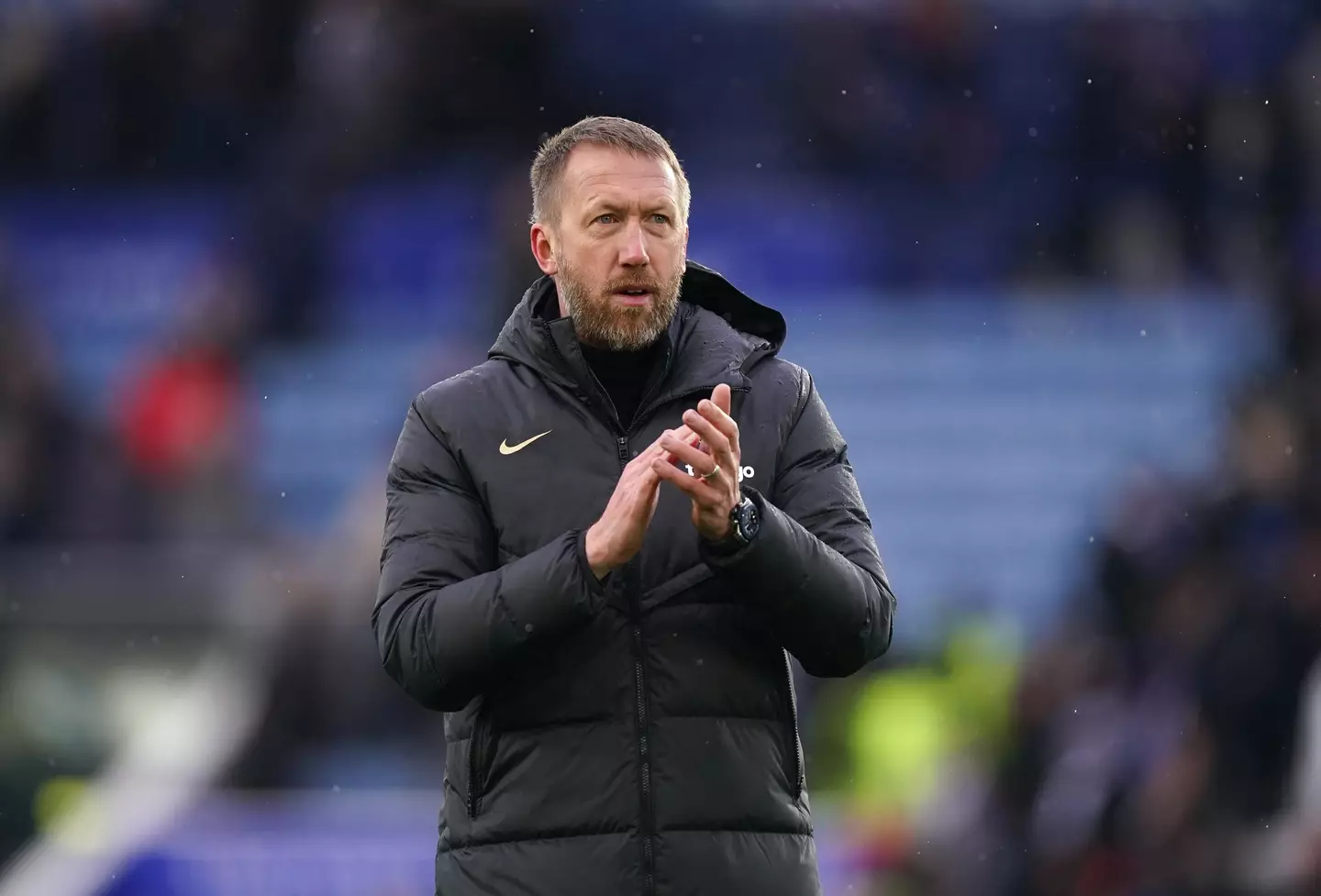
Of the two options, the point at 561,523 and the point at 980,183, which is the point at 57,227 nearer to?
the point at 980,183

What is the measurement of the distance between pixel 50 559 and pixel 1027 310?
481 centimetres

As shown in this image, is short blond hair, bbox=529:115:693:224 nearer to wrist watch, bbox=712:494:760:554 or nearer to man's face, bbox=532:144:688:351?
man's face, bbox=532:144:688:351

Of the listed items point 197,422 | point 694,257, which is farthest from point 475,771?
point 694,257

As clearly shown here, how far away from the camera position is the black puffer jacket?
241 cm

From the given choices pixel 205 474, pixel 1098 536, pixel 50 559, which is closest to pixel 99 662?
pixel 50 559

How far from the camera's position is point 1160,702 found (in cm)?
732

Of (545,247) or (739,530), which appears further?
(545,247)

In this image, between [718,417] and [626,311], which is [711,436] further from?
[626,311]

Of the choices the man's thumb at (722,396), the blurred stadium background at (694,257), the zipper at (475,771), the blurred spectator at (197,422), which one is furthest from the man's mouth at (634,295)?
the blurred spectator at (197,422)

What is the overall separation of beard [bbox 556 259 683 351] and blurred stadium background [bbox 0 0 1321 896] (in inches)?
185

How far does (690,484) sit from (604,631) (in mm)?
266

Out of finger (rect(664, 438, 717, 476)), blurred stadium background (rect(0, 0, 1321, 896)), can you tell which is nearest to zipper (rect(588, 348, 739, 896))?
finger (rect(664, 438, 717, 476))

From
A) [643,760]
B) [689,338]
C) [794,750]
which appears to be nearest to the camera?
[643,760]

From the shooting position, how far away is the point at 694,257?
32.0ft
